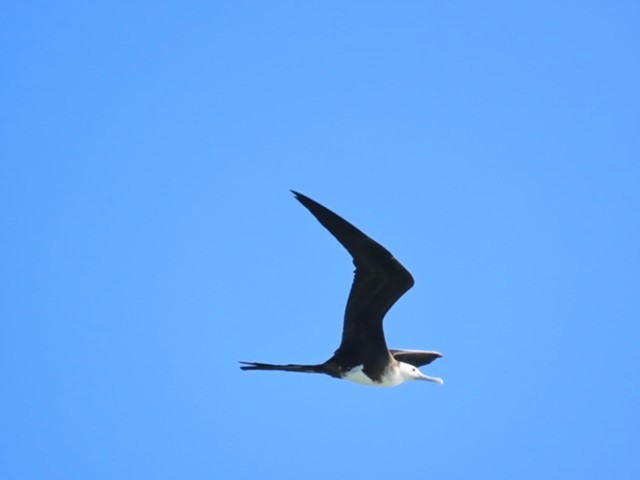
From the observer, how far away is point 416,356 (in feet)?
31.7

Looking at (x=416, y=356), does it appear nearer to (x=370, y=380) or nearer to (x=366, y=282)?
(x=370, y=380)

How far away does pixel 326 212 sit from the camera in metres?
7.41

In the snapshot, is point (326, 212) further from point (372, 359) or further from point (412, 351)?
point (412, 351)

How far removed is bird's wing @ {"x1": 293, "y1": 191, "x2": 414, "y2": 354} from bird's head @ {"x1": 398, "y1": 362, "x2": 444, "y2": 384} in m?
0.48

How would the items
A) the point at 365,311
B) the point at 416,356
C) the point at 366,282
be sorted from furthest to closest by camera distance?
the point at 416,356 < the point at 365,311 < the point at 366,282

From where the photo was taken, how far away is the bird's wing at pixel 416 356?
31.5ft

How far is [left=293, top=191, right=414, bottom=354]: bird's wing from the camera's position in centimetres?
751

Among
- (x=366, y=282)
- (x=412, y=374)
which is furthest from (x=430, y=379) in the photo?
(x=366, y=282)

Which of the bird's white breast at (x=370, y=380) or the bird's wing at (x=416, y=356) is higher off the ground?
the bird's wing at (x=416, y=356)

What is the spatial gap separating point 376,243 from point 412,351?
2.23 meters

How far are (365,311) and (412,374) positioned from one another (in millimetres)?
1023

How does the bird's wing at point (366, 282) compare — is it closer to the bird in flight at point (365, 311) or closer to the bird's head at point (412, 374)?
the bird in flight at point (365, 311)

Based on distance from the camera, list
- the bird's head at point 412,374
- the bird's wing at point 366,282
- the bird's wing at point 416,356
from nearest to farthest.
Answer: the bird's wing at point 366,282
the bird's head at point 412,374
the bird's wing at point 416,356

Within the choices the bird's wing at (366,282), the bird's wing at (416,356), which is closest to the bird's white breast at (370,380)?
the bird's wing at (366,282)
